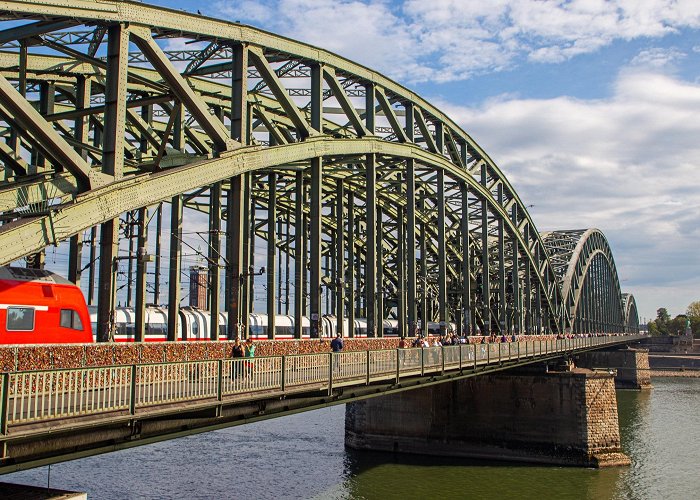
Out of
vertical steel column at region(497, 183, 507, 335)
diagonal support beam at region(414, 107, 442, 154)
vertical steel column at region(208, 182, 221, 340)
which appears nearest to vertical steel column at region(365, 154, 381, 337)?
vertical steel column at region(208, 182, 221, 340)


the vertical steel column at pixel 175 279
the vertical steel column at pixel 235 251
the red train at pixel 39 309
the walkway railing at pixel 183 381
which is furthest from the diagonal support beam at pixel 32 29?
the vertical steel column at pixel 175 279

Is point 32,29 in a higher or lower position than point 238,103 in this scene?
higher

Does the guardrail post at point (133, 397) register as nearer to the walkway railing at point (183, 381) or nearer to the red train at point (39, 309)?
the walkway railing at point (183, 381)

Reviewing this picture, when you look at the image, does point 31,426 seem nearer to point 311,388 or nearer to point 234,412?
point 234,412

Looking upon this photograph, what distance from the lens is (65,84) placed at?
34.0 m

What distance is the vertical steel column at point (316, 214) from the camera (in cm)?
3341

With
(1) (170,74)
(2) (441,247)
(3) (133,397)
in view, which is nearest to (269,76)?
(1) (170,74)

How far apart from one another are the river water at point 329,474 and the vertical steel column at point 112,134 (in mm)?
12241

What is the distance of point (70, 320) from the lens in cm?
2309

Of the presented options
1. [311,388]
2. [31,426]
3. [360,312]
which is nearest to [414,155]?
[311,388]

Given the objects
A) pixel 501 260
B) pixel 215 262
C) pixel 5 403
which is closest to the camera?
pixel 5 403

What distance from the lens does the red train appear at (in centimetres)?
2103

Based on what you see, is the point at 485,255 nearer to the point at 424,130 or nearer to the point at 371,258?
the point at 424,130

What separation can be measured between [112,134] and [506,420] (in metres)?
30.7
